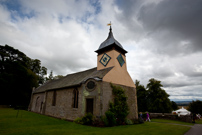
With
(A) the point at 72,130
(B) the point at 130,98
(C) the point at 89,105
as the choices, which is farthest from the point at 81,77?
(A) the point at 72,130

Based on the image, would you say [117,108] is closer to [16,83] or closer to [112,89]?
[112,89]

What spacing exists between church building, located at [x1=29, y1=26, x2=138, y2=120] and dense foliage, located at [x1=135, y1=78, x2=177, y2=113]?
60.7ft

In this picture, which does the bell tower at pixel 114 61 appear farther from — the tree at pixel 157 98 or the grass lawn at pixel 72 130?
the tree at pixel 157 98

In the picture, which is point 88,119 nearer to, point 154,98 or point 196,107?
point 154,98

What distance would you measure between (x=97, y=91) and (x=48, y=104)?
488 inches

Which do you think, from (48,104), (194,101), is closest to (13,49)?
(48,104)

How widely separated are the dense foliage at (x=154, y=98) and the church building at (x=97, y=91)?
60.7 feet

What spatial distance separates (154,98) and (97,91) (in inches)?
1052

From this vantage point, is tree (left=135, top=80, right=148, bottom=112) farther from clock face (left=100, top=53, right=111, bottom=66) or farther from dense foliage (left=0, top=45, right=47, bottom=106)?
dense foliage (left=0, top=45, right=47, bottom=106)

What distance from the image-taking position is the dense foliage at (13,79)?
28292mm

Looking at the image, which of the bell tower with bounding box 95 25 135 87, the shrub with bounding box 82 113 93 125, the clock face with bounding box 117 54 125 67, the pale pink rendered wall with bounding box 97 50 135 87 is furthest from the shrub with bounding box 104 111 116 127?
the clock face with bounding box 117 54 125 67

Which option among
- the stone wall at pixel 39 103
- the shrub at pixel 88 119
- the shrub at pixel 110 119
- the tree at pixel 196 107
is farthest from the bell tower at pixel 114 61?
the tree at pixel 196 107

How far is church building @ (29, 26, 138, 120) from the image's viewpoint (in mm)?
12156

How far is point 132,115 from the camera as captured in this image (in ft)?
48.9
